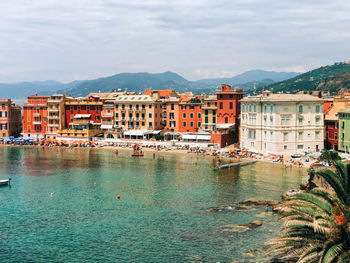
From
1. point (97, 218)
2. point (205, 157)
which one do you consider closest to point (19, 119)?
point (205, 157)

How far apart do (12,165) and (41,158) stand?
10.3 meters

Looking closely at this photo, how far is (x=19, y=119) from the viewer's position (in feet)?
443

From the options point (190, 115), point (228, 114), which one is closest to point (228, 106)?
point (228, 114)

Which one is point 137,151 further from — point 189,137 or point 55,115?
point 55,115

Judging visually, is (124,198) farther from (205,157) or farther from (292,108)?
(292,108)

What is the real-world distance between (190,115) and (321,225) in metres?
91.8

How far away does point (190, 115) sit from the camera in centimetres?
11450

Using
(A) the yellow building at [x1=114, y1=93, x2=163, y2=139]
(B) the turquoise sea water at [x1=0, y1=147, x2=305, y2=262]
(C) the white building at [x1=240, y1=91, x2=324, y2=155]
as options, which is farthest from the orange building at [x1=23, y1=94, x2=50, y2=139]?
(C) the white building at [x1=240, y1=91, x2=324, y2=155]

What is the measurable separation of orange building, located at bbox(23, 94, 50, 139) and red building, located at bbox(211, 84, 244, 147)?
177 ft

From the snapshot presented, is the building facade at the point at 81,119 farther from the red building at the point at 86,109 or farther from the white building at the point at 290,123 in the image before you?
the white building at the point at 290,123

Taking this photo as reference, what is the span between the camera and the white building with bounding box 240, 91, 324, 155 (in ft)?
286

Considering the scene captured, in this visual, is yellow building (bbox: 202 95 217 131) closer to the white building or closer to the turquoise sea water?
the white building

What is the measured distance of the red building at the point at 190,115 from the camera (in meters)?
114

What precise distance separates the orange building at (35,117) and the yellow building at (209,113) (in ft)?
160
